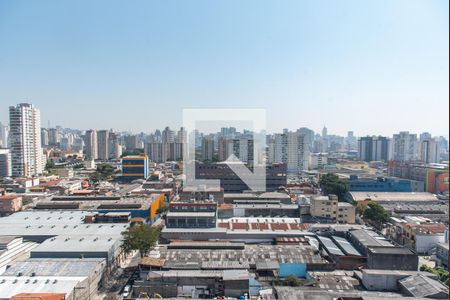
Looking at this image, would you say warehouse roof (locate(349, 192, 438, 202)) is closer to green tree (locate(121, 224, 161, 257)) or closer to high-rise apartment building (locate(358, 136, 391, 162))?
green tree (locate(121, 224, 161, 257))


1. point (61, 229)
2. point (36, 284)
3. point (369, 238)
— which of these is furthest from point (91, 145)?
point (369, 238)

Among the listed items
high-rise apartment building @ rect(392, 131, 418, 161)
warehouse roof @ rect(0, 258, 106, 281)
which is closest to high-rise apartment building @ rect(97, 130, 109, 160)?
high-rise apartment building @ rect(392, 131, 418, 161)

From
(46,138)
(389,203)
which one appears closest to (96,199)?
(389,203)

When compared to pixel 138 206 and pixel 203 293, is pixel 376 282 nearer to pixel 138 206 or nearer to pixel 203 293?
pixel 203 293

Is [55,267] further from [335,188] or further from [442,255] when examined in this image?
[335,188]

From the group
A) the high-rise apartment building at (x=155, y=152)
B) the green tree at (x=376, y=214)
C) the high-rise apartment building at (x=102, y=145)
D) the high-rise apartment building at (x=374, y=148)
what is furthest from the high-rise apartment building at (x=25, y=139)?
the high-rise apartment building at (x=374, y=148)

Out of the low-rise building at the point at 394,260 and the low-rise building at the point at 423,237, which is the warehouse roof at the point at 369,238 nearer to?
the low-rise building at the point at 394,260
